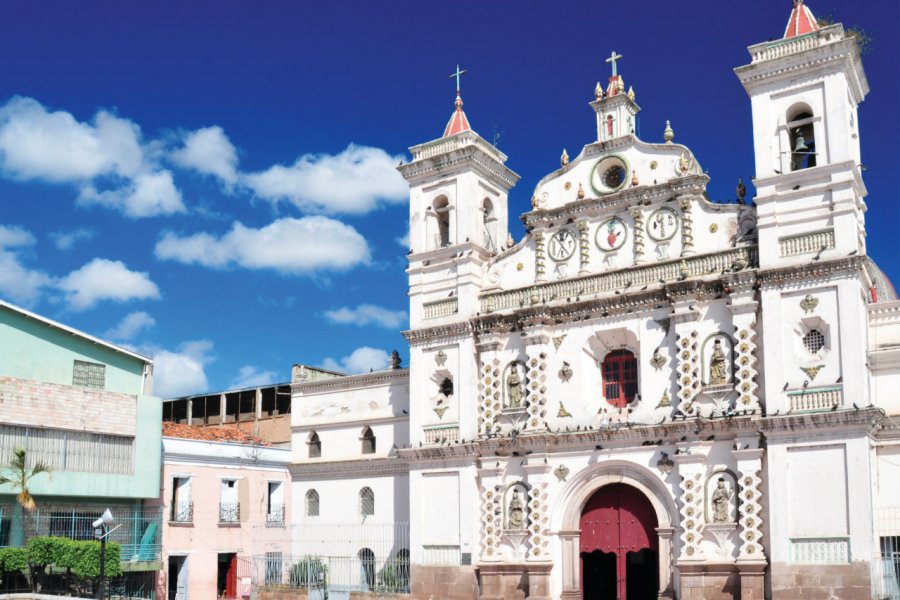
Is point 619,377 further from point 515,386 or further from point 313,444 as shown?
point 313,444

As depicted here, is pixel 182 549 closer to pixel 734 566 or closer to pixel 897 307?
pixel 734 566

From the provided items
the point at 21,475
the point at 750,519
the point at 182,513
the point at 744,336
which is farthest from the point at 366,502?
the point at 744,336

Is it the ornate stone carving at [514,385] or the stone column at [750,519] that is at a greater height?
the ornate stone carving at [514,385]

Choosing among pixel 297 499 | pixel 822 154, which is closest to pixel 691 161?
pixel 822 154

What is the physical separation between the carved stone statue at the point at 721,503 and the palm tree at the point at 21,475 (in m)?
19.4

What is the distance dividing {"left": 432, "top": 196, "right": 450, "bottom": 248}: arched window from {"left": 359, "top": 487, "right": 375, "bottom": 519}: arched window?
9003 mm

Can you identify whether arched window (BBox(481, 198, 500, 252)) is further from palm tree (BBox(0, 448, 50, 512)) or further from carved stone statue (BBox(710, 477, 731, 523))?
palm tree (BBox(0, 448, 50, 512))

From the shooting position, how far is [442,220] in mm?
36531

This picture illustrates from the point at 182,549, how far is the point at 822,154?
935 inches

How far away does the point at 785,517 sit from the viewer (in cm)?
2694

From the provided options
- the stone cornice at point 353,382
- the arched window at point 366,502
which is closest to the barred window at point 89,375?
the stone cornice at point 353,382

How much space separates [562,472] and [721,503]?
16.4 ft

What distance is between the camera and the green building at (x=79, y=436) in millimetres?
32000

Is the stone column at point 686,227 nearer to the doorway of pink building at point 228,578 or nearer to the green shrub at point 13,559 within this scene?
the doorway of pink building at point 228,578
